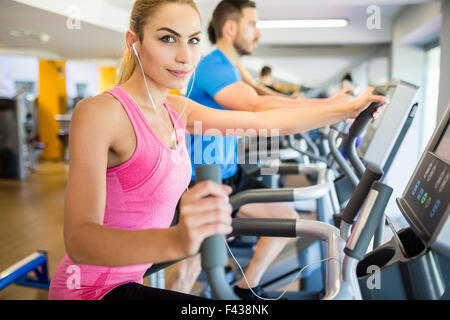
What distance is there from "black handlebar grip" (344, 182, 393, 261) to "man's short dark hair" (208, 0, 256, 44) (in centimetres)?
119

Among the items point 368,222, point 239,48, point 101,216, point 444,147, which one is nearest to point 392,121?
point 444,147

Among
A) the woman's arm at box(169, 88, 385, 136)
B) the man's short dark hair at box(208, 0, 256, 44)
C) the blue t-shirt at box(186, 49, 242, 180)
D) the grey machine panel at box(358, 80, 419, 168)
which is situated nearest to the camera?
the grey machine panel at box(358, 80, 419, 168)

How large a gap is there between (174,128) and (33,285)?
187cm

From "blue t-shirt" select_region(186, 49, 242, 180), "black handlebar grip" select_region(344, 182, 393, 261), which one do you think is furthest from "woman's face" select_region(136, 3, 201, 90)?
"blue t-shirt" select_region(186, 49, 242, 180)

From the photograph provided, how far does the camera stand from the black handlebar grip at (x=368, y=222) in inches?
23.8

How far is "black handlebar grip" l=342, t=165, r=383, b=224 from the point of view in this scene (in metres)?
0.69

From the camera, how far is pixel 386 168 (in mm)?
1114

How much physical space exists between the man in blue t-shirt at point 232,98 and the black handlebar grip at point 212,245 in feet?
3.14

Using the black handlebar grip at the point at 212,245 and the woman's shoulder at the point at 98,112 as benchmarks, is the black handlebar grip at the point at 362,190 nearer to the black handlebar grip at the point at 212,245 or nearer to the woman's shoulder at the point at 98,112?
the black handlebar grip at the point at 212,245

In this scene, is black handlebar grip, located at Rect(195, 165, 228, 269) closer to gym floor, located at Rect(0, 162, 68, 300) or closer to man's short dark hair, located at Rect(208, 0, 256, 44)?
man's short dark hair, located at Rect(208, 0, 256, 44)

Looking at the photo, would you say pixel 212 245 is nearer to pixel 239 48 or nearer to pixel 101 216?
pixel 101 216

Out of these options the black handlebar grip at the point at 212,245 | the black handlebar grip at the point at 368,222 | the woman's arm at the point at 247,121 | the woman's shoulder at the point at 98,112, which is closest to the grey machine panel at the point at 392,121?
the woman's arm at the point at 247,121

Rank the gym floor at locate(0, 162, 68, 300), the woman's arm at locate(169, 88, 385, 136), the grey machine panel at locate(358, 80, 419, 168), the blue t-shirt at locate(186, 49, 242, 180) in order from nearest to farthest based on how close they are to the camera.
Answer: the grey machine panel at locate(358, 80, 419, 168) → the woman's arm at locate(169, 88, 385, 136) → the blue t-shirt at locate(186, 49, 242, 180) → the gym floor at locate(0, 162, 68, 300)

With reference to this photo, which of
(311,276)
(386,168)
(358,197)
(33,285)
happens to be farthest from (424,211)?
(33,285)
